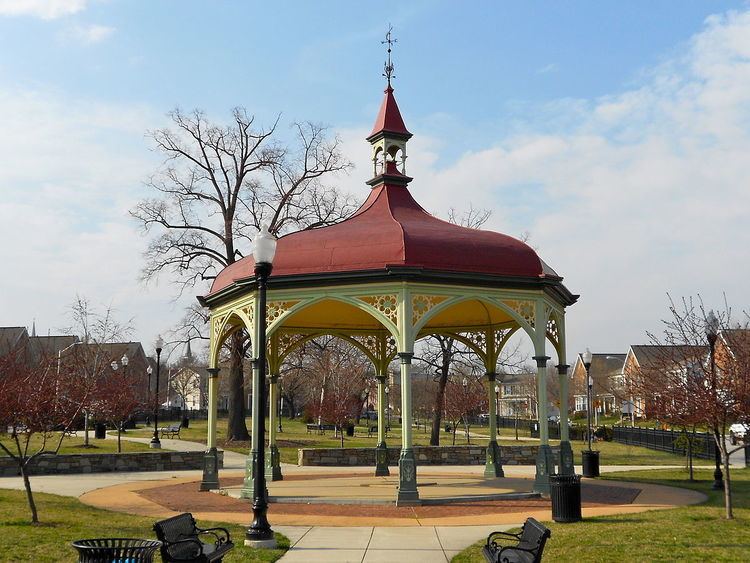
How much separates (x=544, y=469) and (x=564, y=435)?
1666mm

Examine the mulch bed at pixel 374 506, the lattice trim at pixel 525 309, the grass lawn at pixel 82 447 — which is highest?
the lattice trim at pixel 525 309

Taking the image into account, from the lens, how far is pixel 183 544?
8.90m

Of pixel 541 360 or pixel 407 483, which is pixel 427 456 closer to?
pixel 541 360

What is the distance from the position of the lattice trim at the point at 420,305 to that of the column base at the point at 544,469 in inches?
170

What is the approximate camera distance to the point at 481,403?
4759 cm

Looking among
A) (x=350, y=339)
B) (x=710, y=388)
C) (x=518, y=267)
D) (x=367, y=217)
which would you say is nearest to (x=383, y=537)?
(x=710, y=388)

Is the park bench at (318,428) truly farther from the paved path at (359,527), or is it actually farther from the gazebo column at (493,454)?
the gazebo column at (493,454)

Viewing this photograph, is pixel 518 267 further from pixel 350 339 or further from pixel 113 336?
pixel 113 336

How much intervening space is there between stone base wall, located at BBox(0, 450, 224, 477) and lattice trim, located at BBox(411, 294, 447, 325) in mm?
11847

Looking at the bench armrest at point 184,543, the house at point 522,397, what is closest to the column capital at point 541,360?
the bench armrest at point 184,543

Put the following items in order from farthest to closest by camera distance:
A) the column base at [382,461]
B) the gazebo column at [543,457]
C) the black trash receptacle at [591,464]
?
1. the black trash receptacle at [591,464]
2. the column base at [382,461]
3. the gazebo column at [543,457]

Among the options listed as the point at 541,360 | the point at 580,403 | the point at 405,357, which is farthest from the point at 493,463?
the point at 580,403

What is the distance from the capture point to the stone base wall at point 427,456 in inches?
1139

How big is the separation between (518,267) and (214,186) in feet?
83.3
